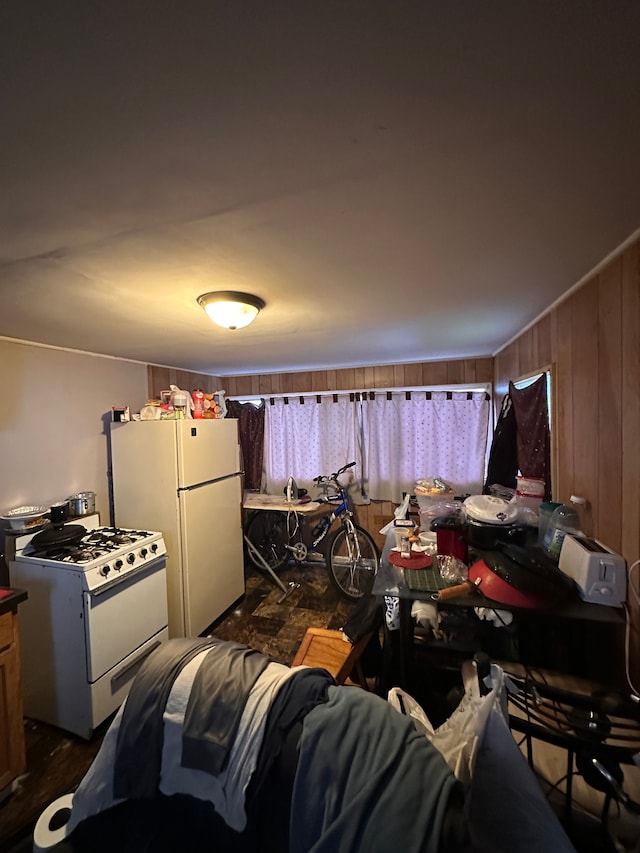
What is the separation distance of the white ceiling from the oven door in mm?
1536

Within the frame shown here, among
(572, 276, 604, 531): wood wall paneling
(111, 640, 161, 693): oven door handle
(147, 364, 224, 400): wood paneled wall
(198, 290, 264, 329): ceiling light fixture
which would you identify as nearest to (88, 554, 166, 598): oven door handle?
(111, 640, 161, 693): oven door handle

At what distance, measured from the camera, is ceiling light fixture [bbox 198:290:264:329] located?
1402mm

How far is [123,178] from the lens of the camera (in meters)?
0.73

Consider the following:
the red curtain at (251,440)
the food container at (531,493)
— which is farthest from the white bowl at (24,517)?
the food container at (531,493)

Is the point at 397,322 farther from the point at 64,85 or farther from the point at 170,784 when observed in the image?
the point at 170,784

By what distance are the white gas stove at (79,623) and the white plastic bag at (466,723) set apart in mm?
1534

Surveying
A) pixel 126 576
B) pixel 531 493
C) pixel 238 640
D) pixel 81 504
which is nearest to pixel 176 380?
pixel 81 504

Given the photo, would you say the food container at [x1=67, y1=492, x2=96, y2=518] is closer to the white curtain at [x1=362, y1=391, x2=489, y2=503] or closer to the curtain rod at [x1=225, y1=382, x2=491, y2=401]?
the curtain rod at [x1=225, y1=382, x2=491, y2=401]

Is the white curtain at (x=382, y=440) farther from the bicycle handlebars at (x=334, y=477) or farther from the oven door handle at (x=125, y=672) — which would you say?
the oven door handle at (x=125, y=672)

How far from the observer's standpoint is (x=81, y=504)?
2309 mm

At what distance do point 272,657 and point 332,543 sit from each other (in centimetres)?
119

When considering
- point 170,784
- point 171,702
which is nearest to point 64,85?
point 171,702

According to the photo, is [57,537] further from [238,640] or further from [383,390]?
[383,390]

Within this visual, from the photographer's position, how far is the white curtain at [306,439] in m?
3.62
